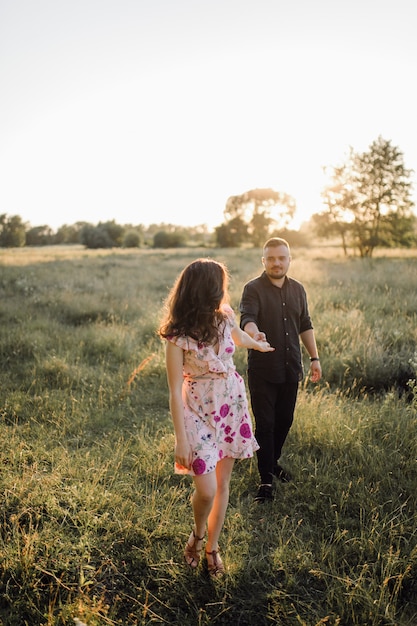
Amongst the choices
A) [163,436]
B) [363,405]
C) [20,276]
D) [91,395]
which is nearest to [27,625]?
[163,436]

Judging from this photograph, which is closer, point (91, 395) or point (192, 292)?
point (192, 292)

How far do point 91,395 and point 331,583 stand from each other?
3781 millimetres

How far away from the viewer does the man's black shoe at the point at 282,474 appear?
3863 millimetres

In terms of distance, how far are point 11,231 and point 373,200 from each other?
5327 centimetres

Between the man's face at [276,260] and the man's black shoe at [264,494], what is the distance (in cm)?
176

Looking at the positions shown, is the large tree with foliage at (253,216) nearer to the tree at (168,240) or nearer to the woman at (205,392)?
the tree at (168,240)

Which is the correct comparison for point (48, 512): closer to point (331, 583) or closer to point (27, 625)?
point (27, 625)

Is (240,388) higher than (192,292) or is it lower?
lower

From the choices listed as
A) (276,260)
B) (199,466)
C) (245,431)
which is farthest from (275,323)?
(199,466)

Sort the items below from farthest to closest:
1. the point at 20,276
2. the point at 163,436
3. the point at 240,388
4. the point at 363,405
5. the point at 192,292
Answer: the point at 20,276, the point at 363,405, the point at 163,436, the point at 240,388, the point at 192,292

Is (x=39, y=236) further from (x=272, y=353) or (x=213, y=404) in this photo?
(x=213, y=404)

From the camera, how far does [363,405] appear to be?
4.95 meters

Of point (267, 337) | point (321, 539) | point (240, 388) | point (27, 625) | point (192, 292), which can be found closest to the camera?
point (27, 625)

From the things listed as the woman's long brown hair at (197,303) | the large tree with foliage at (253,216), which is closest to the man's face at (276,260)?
the woman's long brown hair at (197,303)
